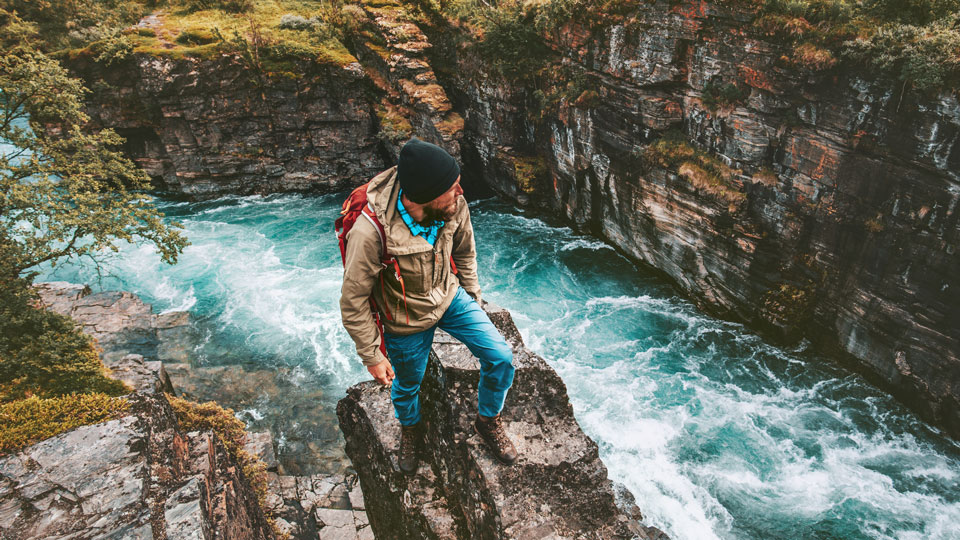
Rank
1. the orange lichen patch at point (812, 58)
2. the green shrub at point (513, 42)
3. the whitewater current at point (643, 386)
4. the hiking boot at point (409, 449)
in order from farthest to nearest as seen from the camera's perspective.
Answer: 1. the green shrub at point (513, 42)
2. the orange lichen patch at point (812, 58)
3. the whitewater current at point (643, 386)
4. the hiking boot at point (409, 449)

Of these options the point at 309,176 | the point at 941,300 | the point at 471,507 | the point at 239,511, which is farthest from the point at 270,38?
the point at 941,300

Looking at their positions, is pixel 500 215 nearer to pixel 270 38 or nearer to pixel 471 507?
pixel 270 38

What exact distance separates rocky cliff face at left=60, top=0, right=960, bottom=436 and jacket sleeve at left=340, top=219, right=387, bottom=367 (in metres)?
12.3

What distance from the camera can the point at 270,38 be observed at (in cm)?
2325

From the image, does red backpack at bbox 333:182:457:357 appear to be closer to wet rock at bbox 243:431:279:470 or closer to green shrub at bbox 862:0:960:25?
wet rock at bbox 243:431:279:470

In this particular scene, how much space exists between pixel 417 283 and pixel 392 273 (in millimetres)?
213

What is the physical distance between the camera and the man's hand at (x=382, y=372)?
11.7ft

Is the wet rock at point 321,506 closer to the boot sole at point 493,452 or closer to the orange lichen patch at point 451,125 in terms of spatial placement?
the boot sole at point 493,452

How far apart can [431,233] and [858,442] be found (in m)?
13.3

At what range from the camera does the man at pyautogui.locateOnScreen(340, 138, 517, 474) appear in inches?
124

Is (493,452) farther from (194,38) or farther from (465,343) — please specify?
(194,38)

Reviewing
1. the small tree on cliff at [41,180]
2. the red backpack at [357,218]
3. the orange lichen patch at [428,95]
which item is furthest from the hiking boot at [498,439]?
the orange lichen patch at [428,95]

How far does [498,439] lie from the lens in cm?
457

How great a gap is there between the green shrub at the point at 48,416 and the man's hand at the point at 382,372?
16.0 ft
